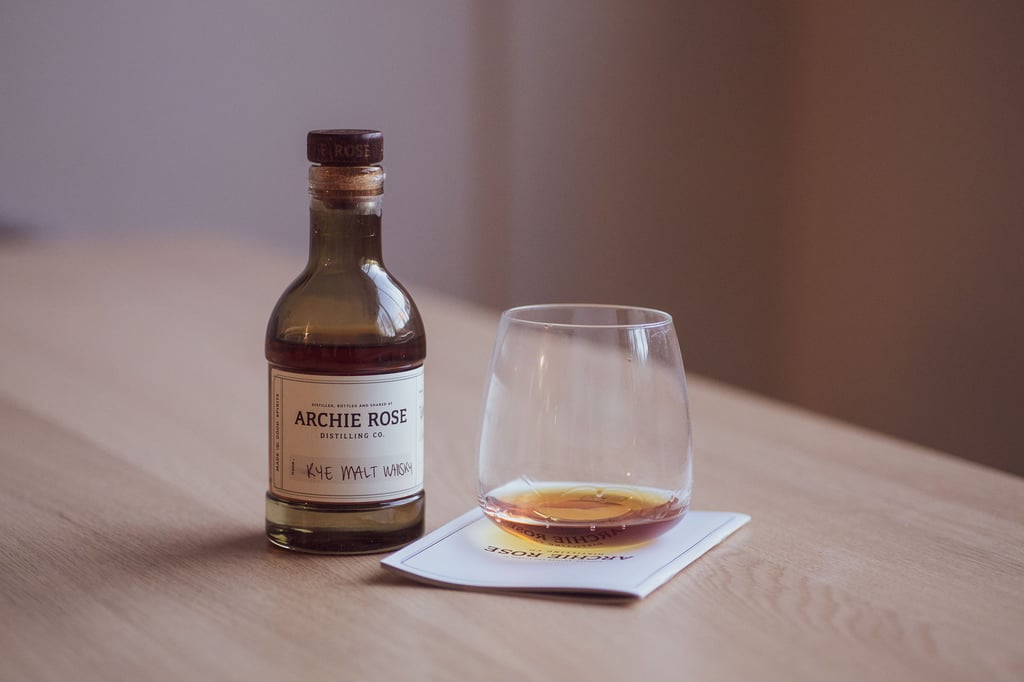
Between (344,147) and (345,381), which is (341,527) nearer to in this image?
(345,381)

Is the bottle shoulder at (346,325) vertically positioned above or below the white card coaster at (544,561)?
above

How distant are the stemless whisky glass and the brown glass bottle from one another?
52 mm

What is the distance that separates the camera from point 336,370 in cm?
70

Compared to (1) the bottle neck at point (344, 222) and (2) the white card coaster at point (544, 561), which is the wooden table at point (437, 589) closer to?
(2) the white card coaster at point (544, 561)

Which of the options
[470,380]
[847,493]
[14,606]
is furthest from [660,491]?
[470,380]

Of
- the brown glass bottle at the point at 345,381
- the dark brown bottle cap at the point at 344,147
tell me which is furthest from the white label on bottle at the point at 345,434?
the dark brown bottle cap at the point at 344,147

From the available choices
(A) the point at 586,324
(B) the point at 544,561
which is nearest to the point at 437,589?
(B) the point at 544,561

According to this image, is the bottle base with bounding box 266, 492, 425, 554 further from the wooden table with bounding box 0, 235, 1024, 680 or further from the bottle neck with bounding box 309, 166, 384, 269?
the bottle neck with bounding box 309, 166, 384, 269

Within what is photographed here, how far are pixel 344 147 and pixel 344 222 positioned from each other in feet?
0.16

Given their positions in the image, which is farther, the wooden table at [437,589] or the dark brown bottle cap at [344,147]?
the dark brown bottle cap at [344,147]

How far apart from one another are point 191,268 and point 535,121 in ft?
5.64

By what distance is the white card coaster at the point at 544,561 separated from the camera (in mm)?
656

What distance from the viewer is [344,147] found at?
0.69 meters

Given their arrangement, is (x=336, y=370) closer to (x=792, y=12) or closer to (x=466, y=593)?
(x=466, y=593)
